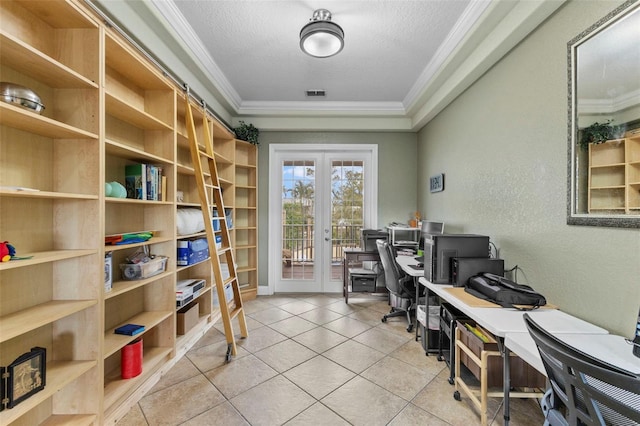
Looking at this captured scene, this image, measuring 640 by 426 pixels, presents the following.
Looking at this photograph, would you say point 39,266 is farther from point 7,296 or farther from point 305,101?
point 305,101

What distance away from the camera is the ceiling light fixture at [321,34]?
2.09 metres

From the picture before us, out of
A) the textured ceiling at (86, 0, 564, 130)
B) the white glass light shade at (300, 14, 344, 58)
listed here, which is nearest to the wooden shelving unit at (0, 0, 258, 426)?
the textured ceiling at (86, 0, 564, 130)

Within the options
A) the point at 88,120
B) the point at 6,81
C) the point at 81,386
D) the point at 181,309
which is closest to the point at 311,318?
the point at 181,309

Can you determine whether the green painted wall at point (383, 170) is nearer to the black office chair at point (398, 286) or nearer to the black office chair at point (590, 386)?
the black office chair at point (398, 286)

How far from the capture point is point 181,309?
2.62m

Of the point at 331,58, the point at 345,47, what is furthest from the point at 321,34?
the point at 331,58

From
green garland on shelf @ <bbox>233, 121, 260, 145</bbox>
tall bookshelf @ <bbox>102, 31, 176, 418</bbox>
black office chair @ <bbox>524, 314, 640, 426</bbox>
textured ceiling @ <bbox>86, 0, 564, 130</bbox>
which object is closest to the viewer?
black office chair @ <bbox>524, 314, 640, 426</bbox>

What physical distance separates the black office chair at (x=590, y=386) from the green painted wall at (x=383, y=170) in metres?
3.39

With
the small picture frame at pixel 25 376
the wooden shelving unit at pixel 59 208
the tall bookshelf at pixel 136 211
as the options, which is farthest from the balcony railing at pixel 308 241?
the small picture frame at pixel 25 376

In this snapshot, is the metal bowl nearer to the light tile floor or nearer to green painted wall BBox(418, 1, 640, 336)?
the light tile floor

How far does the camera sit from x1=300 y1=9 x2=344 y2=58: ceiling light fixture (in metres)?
2.09

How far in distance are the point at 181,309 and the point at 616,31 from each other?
3.69 m

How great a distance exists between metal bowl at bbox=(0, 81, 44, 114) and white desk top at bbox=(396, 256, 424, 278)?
9.29 ft

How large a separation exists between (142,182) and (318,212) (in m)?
2.65
